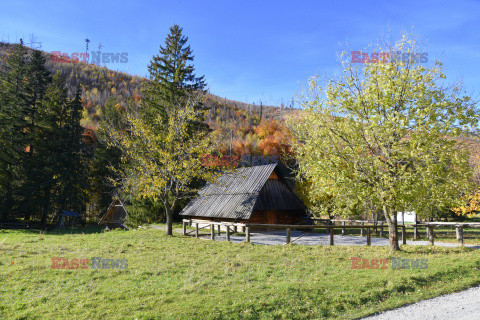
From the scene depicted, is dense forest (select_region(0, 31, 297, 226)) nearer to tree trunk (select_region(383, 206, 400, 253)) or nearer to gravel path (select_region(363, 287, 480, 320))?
tree trunk (select_region(383, 206, 400, 253))

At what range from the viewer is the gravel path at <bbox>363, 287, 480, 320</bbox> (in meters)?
6.35

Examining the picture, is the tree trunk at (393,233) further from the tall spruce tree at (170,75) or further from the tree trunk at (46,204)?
the tree trunk at (46,204)

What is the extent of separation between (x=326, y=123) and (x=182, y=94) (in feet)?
76.2

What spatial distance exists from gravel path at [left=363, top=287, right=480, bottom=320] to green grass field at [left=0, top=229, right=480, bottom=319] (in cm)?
27

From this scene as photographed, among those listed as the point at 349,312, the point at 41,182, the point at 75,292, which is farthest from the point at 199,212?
the point at 41,182

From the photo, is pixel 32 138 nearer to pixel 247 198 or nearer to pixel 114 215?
pixel 114 215

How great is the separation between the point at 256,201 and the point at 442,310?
1560 centimetres

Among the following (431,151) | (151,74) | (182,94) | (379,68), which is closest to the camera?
(431,151)

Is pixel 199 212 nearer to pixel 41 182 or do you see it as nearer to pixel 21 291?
pixel 21 291

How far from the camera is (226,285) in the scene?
27.4 feet

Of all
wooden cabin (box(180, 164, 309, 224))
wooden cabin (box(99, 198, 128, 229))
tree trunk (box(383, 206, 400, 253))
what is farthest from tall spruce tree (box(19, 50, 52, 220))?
tree trunk (box(383, 206, 400, 253))

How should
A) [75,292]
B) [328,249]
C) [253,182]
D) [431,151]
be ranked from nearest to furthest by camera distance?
[75,292] → [431,151] → [328,249] → [253,182]

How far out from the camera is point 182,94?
Answer: 33281 mm

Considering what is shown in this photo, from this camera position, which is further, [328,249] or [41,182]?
[41,182]
